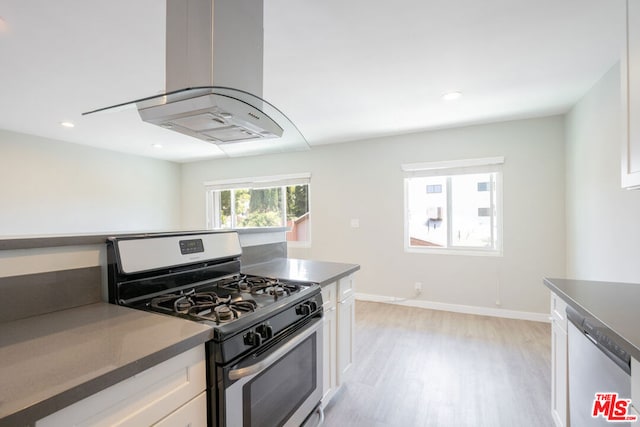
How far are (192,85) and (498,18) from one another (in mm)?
1770

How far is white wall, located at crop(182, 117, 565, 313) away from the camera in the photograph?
3391mm

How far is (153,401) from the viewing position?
0.81 meters

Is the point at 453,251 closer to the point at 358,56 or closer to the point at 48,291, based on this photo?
the point at 358,56

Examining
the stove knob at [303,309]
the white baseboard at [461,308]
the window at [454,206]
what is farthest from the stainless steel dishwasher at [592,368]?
the window at [454,206]

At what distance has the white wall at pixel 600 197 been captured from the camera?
211 cm

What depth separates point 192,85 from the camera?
1.17 metres

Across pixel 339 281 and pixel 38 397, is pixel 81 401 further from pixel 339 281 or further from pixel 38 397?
pixel 339 281

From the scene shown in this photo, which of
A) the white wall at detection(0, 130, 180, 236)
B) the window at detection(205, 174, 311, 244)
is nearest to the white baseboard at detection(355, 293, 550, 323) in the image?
the window at detection(205, 174, 311, 244)

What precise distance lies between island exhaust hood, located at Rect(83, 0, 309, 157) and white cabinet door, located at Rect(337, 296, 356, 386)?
1.31m

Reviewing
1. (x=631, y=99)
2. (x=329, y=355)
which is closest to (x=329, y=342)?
(x=329, y=355)

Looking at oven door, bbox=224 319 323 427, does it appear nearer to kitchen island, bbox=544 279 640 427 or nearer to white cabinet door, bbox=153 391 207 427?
white cabinet door, bbox=153 391 207 427

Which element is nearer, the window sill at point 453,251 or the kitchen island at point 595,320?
the kitchen island at point 595,320

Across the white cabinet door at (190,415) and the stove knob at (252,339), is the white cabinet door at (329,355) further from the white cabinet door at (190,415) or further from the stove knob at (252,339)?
the white cabinet door at (190,415)

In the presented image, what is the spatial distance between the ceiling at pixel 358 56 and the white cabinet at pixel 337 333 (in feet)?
5.26
